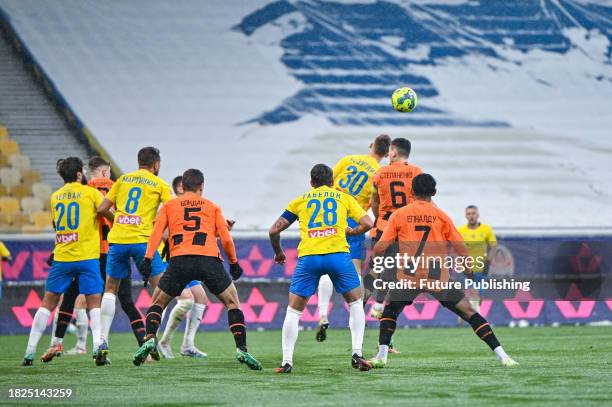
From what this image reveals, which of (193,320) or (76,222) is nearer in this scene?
(76,222)

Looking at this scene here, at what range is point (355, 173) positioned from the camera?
42.8 feet

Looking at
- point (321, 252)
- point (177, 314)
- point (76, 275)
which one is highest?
point (321, 252)

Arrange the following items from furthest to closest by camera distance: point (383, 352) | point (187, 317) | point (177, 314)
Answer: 1. point (187, 317)
2. point (177, 314)
3. point (383, 352)

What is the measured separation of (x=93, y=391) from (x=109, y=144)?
15.3 metres

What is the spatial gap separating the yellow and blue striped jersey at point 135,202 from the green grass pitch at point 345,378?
1.35 meters

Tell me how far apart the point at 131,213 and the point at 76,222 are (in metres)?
0.57

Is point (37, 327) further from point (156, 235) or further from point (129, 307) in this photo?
point (156, 235)

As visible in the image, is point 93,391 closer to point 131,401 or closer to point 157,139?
point 131,401

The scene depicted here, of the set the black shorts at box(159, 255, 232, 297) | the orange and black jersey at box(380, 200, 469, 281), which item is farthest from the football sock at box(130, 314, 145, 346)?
the orange and black jersey at box(380, 200, 469, 281)

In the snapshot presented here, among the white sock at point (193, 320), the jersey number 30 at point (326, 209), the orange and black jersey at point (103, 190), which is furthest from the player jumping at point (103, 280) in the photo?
the jersey number 30 at point (326, 209)

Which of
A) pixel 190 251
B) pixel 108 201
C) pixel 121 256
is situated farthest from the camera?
pixel 121 256

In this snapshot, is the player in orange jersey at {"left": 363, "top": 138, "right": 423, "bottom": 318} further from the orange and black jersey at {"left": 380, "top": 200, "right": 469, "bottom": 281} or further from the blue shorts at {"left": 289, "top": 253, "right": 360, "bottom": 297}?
the blue shorts at {"left": 289, "top": 253, "right": 360, "bottom": 297}

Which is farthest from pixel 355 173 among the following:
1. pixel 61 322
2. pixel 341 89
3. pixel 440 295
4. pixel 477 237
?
pixel 341 89

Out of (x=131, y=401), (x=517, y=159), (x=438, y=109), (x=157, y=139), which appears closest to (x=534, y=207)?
(x=517, y=159)
